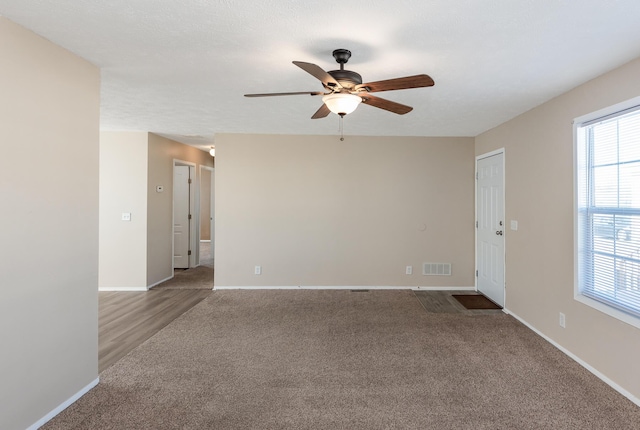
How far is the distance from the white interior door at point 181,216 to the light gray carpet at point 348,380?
302 cm

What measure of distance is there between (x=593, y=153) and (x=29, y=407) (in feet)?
14.9

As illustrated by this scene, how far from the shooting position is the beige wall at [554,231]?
2.41 m

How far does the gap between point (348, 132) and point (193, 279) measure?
12.5 feet

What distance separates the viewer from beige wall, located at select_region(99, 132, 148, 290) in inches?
195

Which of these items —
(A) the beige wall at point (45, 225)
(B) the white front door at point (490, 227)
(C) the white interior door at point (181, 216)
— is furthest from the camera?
(C) the white interior door at point (181, 216)

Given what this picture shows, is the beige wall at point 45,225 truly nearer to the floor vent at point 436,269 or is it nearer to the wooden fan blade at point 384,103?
→ the wooden fan blade at point 384,103

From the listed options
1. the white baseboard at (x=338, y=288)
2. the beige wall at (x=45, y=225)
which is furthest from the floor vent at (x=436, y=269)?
the beige wall at (x=45, y=225)

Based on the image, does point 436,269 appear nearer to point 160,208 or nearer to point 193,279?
point 193,279

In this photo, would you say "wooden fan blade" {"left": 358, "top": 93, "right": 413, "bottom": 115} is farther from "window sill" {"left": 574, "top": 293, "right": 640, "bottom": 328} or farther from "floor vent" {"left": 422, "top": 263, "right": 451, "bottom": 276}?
"floor vent" {"left": 422, "top": 263, "right": 451, "bottom": 276}

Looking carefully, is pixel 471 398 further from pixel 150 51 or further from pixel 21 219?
pixel 150 51

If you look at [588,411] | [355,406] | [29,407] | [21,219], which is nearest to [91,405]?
[29,407]

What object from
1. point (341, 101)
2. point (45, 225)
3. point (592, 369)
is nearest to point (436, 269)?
point (592, 369)

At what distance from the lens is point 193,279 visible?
228 inches

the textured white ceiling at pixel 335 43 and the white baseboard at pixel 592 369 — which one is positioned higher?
the textured white ceiling at pixel 335 43
